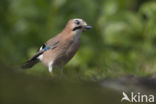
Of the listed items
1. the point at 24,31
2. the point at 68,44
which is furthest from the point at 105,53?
the point at 68,44

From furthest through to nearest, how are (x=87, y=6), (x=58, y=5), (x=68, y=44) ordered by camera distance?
1. (x=87, y=6)
2. (x=58, y=5)
3. (x=68, y=44)

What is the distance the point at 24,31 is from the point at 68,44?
4545 millimetres

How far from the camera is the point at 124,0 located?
803 cm

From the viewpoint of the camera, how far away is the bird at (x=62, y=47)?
113 inches

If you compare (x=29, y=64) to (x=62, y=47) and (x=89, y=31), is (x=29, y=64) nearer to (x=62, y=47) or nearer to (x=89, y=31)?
(x=62, y=47)

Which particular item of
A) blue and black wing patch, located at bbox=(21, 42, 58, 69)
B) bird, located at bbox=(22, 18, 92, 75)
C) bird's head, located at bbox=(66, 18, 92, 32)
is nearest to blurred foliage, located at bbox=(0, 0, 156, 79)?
blue and black wing patch, located at bbox=(21, 42, 58, 69)

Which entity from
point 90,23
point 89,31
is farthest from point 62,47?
point 89,31

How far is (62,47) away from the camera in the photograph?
3.03 meters

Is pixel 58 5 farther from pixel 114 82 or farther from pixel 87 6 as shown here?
pixel 114 82

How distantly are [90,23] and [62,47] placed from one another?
14.4 feet

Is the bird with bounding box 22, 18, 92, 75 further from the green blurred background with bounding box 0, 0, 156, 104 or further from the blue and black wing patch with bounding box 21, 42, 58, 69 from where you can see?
the green blurred background with bounding box 0, 0, 156, 104

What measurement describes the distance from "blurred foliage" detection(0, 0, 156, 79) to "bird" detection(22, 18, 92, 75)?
3756 millimetres

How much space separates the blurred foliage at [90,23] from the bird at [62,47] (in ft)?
12.3

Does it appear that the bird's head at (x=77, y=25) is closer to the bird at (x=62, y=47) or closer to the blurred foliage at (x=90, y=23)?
the bird at (x=62, y=47)
